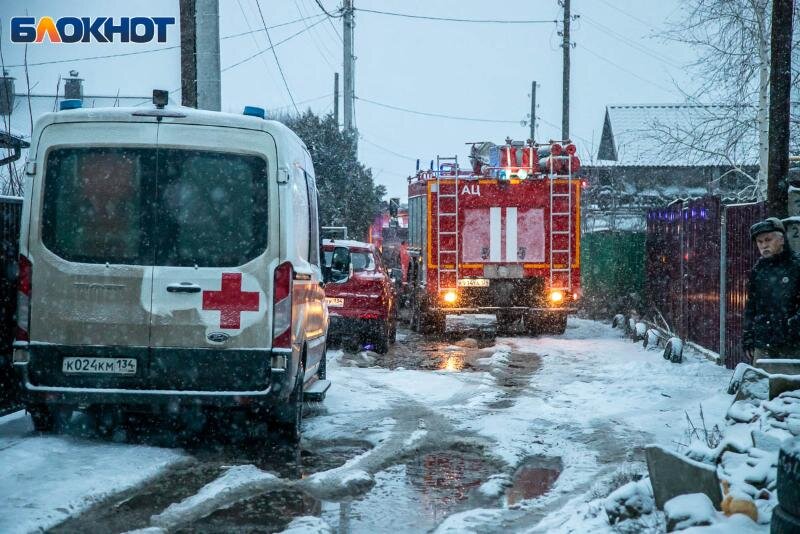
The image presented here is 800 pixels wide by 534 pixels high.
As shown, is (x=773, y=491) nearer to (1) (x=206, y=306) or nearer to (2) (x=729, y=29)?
(1) (x=206, y=306)

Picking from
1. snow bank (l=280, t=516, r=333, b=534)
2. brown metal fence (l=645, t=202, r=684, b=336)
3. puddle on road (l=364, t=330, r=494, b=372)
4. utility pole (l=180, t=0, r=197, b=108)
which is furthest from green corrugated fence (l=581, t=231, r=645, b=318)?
snow bank (l=280, t=516, r=333, b=534)

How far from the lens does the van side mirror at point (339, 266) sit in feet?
32.1

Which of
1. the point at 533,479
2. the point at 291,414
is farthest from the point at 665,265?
the point at 291,414

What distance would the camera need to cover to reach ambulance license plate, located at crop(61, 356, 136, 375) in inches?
286

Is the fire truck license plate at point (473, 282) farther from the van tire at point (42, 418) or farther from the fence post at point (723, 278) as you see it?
the van tire at point (42, 418)

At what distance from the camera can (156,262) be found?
24.0ft

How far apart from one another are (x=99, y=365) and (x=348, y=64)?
23.5m

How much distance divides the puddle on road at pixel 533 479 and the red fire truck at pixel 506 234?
10.7 m

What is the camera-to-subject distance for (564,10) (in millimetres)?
36031

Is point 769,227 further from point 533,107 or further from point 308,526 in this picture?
point 533,107

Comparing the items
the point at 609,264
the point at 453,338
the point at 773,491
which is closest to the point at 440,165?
the point at 453,338

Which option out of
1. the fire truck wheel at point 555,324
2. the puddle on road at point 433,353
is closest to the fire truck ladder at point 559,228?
the fire truck wheel at point 555,324

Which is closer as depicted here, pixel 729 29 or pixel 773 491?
pixel 773 491

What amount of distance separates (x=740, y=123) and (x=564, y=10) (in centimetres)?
1922
